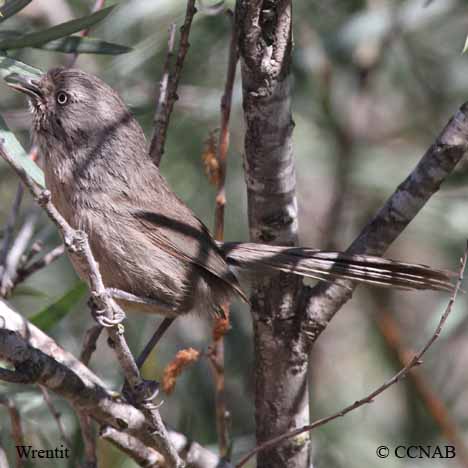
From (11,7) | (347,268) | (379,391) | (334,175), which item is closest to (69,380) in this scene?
(379,391)

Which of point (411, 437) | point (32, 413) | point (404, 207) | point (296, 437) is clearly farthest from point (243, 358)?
point (404, 207)

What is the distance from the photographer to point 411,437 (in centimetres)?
525

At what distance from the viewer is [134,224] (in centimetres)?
386

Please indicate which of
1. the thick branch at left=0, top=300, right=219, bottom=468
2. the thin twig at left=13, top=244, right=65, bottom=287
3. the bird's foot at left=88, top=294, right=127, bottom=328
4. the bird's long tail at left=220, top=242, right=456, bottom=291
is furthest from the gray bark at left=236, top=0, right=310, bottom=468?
the thin twig at left=13, top=244, right=65, bottom=287

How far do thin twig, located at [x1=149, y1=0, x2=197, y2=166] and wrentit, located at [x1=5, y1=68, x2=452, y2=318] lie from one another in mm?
132

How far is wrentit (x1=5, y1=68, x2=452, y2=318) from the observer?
370 cm

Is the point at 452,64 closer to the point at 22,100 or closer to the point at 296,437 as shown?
the point at 22,100

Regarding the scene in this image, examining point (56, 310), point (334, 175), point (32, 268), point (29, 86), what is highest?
point (334, 175)

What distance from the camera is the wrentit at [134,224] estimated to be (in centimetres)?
370

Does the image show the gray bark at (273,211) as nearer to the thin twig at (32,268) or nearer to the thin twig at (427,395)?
the thin twig at (32,268)

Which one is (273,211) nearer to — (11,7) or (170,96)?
(170,96)

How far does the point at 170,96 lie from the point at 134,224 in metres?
0.60

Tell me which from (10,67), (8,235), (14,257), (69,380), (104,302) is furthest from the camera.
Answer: (14,257)

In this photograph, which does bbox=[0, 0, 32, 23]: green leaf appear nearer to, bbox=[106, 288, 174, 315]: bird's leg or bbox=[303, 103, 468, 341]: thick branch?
bbox=[106, 288, 174, 315]: bird's leg
